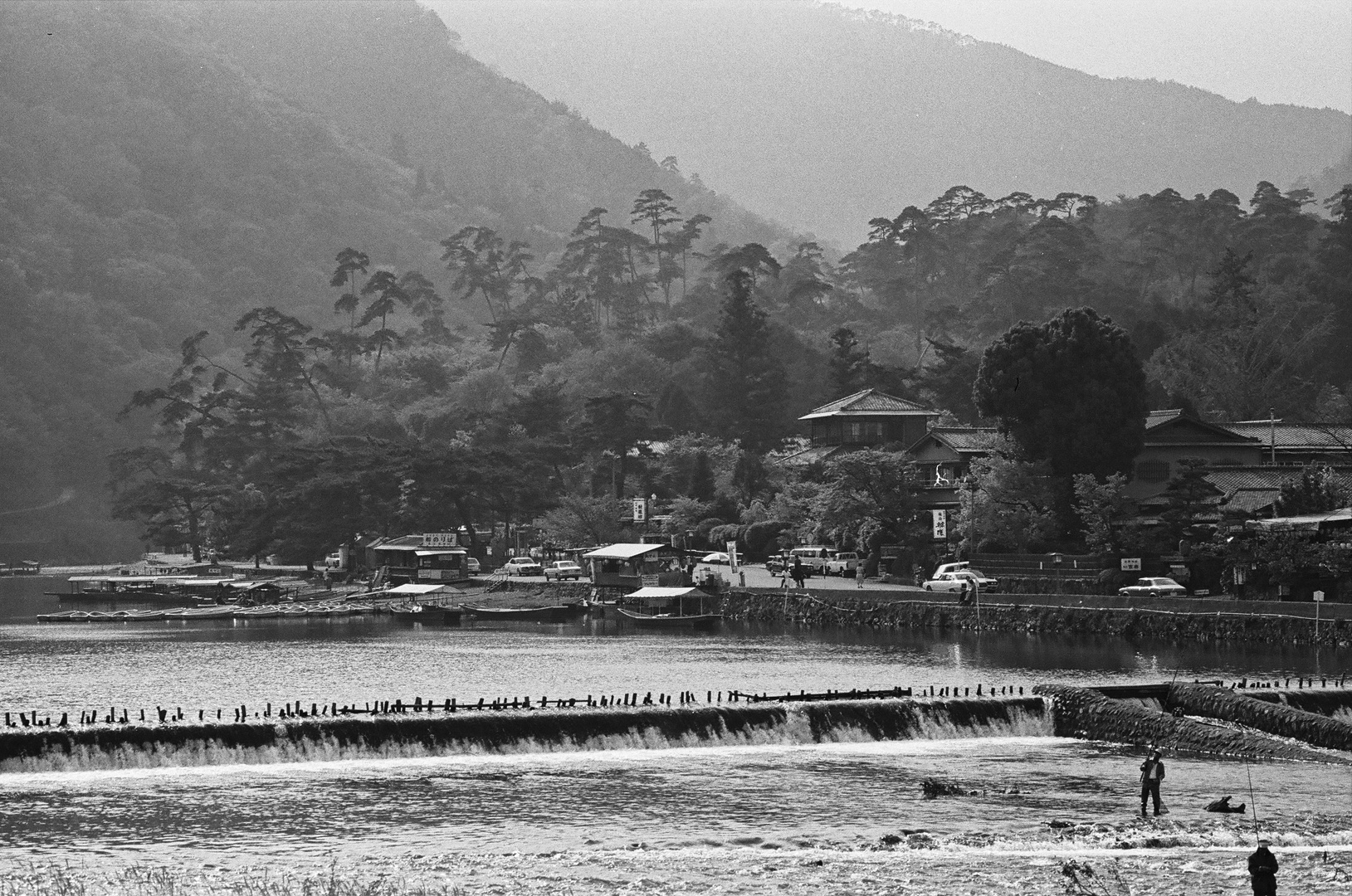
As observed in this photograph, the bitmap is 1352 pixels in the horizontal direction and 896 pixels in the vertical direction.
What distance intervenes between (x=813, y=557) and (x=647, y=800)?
196 feet

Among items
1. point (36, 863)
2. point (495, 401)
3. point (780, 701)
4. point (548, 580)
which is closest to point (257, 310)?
point (495, 401)

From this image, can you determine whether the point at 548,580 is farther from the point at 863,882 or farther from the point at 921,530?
the point at 863,882

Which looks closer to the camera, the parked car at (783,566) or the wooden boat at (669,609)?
the wooden boat at (669,609)

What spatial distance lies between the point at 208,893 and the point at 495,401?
459 ft

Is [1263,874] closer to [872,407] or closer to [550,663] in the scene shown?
[550,663]

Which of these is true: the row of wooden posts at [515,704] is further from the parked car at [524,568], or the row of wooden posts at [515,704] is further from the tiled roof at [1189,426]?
the parked car at [524,568]

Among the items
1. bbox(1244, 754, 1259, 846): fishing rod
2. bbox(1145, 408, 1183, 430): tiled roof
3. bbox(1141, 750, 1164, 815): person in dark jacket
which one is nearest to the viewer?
bbox(1244, 754, 1259, 846): fishing rod

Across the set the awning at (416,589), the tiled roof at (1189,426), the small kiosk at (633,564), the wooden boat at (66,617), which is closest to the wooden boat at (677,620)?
the small kiosk at (633,564)

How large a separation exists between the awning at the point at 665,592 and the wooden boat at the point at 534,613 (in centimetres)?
511

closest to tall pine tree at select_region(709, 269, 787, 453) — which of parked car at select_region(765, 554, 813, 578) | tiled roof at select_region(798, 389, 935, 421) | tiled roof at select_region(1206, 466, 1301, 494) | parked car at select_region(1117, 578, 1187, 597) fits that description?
tiled roof at select_region(798, 389, 935, 421)

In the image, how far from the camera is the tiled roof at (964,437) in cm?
9719

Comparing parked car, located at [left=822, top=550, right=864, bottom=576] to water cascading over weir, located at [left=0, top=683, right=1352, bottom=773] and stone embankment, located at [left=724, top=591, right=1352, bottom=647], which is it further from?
water cascading over weir, located at [left=0, top=683, right=1352, bottom=773]

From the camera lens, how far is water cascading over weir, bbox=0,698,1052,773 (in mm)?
40844

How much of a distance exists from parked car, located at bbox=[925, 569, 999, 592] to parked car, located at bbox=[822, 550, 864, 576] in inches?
442
